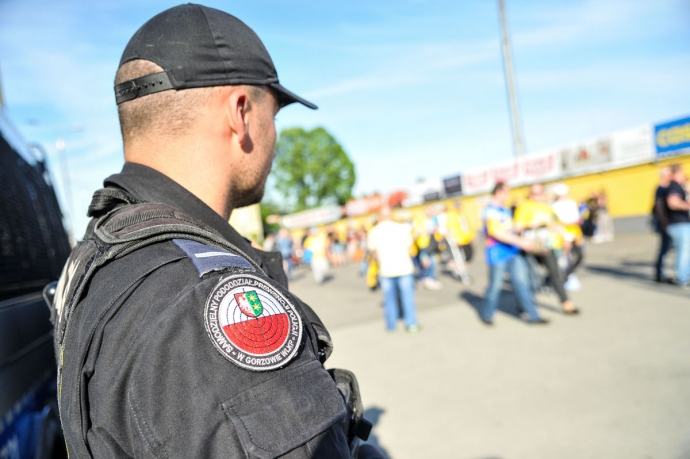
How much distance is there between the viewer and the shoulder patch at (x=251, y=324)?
2.88 ft

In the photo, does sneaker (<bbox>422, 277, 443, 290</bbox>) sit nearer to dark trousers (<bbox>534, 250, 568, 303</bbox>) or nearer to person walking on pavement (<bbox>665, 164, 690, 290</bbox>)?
dark trousers (<bbox>534, 250, 568, 303</bbox>)

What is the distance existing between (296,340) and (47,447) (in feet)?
4.42

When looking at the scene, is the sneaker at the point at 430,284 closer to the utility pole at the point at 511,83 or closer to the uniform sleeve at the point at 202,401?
the utility pole at the point at 511,83

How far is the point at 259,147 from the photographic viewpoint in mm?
1425

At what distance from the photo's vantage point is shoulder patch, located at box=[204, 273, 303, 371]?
34.5 inches

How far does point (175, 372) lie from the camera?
2.81 ft

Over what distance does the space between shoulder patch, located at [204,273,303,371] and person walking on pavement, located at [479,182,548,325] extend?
6.23 m

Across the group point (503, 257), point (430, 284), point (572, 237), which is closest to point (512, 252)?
point (503, 257)

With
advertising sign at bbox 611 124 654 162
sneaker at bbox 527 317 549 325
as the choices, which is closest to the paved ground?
sneaker at bbox 527 317 549 325

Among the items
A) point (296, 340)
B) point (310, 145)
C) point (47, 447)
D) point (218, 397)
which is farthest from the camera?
point (310, 145)

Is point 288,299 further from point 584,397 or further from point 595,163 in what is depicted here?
point 595,163

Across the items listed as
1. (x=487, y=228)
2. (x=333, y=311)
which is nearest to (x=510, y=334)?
(x=487, y=228)

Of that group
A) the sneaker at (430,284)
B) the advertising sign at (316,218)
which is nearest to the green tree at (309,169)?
the advertising sign at (316,218)

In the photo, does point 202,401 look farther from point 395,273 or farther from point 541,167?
point 541,167
